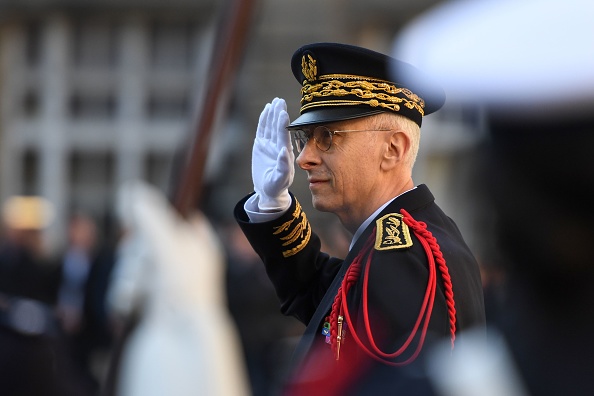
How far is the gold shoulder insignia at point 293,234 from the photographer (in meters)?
2.29

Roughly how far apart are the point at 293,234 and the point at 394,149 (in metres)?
0.28

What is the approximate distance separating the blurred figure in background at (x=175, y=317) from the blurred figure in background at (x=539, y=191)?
11.1 feet

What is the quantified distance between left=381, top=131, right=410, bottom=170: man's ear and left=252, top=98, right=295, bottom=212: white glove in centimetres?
19

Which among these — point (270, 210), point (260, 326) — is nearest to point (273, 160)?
point (270, 210)

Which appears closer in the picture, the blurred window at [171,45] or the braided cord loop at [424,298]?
the braided cord loop at [424,298]

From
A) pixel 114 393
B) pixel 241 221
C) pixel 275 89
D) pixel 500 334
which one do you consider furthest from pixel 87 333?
pixel 500 334

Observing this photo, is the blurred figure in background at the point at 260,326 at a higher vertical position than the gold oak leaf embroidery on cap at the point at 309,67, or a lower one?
lower

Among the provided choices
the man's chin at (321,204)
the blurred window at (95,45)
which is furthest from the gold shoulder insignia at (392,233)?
the blurred window at (95,45)

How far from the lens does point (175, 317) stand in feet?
15.8

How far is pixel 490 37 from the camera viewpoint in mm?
1034

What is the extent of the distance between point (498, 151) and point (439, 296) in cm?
88

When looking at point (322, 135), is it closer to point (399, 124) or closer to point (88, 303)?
point (399, 124)

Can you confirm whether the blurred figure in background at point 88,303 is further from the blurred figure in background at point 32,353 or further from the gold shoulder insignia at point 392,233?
the gold shoulder insignia at point 392,233

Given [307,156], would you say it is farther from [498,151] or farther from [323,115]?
[498,151]
